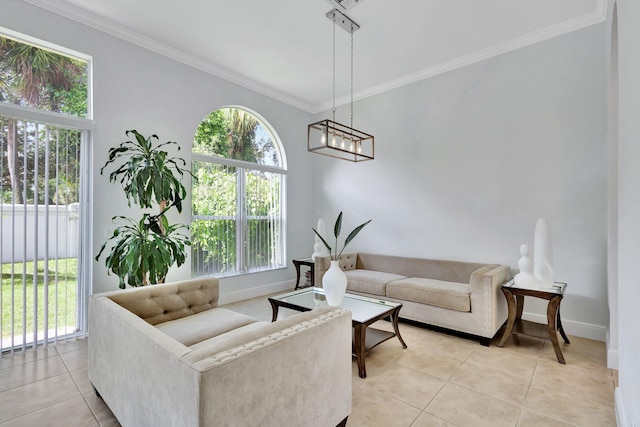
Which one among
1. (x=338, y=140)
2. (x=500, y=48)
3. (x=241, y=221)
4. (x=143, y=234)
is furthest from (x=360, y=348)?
(x=500, y=48)

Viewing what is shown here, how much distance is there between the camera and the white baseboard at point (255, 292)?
166 inches

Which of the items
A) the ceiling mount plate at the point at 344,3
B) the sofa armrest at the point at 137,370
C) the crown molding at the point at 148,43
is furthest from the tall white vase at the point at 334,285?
the crown molding at the point at 148,43

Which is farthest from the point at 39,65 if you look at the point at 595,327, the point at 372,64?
the point at 595,327

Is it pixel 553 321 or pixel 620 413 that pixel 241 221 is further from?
pixel 620 413

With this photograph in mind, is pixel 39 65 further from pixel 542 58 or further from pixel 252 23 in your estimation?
pixel 542 58

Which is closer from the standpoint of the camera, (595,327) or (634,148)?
(634,148)

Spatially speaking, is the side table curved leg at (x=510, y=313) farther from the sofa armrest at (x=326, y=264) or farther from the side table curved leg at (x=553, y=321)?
the sofa armrest at (x=326, y=264)

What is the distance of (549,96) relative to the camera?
3211mm

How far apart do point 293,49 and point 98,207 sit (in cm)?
276

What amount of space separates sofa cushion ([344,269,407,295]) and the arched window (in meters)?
1.62

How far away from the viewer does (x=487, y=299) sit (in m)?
2.82

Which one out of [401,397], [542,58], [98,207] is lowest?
[401,397]

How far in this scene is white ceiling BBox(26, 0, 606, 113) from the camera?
2854 millimetres

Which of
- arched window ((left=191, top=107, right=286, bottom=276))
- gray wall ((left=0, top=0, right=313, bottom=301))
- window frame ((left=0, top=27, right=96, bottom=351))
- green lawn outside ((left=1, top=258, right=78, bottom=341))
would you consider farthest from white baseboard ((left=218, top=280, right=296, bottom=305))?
green lawn outside ((left=1, top=258, right=78, bottom=341))
